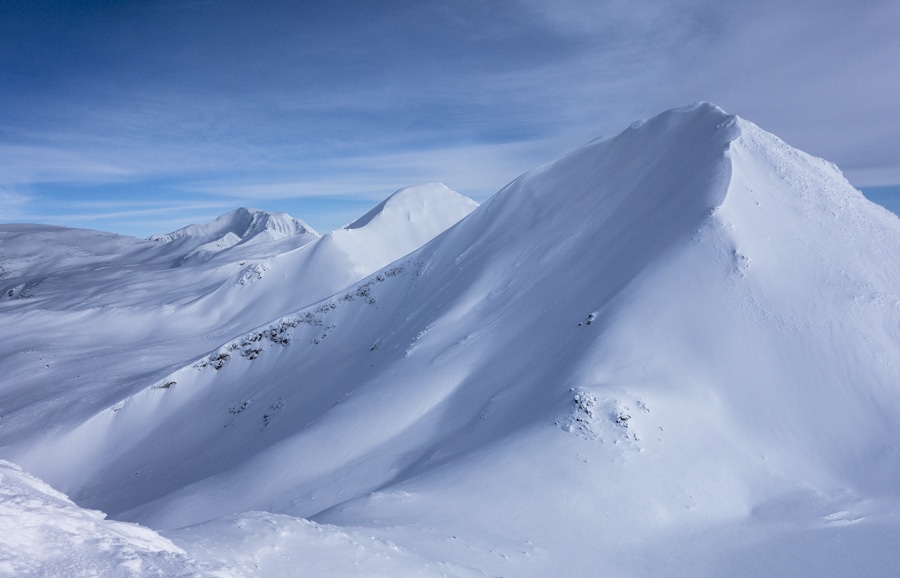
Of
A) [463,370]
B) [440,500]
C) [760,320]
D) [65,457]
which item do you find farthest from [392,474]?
[65,457]

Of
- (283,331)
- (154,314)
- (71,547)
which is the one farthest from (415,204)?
(71,547)

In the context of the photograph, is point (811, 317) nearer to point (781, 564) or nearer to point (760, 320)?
point (760, 320)

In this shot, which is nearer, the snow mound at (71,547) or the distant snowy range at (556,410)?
the snow mound at (71,547)

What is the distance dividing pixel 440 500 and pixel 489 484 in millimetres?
1567

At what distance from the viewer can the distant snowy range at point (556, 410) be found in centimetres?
1005

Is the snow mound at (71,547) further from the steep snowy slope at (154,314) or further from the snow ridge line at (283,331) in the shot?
the steep snowy slope at (154,314)

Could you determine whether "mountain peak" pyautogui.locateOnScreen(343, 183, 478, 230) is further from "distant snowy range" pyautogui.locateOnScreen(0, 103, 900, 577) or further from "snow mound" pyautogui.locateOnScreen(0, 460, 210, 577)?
"snow mound" pyautogui.locateOnScreen(0, 460, 210, 577)

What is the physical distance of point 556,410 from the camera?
15.3 m

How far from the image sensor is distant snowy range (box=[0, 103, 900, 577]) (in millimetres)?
10055

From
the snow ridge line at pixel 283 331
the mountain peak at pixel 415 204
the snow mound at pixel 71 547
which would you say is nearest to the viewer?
the snow mound at pixel 71 547

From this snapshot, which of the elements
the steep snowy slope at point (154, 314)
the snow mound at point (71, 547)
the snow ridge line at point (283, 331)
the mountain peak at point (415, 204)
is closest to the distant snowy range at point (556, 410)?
the snow mound at point (71, 547)

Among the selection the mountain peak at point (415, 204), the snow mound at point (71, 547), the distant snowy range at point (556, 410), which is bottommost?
the snow mound at point (71, 547)

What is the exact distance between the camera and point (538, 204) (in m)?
34.5

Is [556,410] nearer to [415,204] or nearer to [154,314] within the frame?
[154,314]
